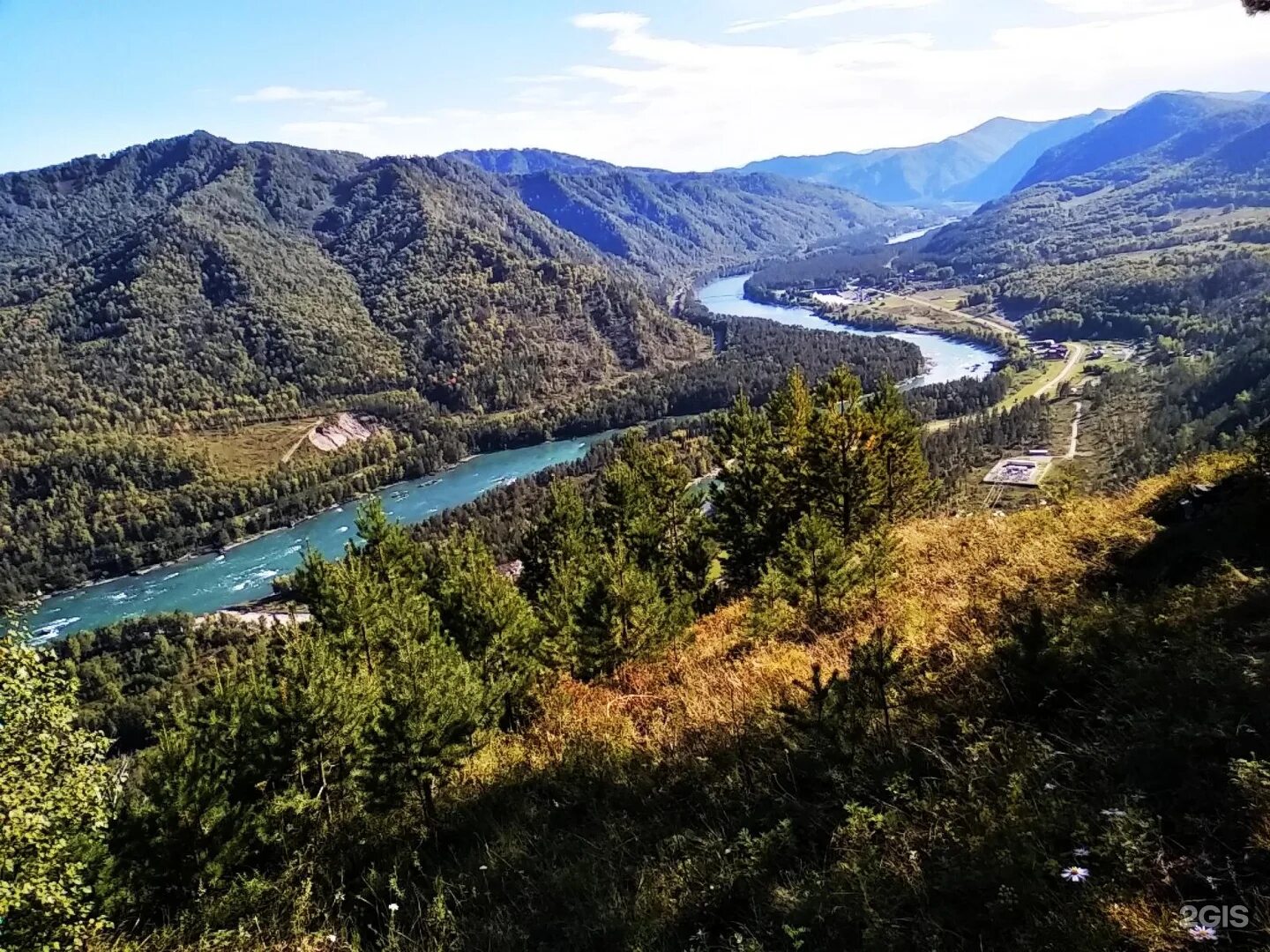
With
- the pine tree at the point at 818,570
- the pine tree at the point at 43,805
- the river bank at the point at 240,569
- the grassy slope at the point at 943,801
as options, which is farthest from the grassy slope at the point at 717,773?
the river bank at the point at 240,569

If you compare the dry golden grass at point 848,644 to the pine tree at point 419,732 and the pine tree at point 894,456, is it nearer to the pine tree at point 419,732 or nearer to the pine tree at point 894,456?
the pine tree at point 419,732

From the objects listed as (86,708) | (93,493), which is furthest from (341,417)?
(86,708)

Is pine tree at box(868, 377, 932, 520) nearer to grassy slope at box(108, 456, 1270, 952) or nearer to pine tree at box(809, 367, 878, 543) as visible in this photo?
pine tree at box(809, 367, 878, 543)

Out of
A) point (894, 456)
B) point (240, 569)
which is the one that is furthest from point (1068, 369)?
point (240, 569)

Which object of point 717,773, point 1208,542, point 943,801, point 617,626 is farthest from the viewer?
point 617,626

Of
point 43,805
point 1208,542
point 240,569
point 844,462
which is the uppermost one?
point 1208,542

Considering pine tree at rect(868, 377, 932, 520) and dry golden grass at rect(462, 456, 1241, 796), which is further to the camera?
pine tree at rect(868, 377, 932, 520)

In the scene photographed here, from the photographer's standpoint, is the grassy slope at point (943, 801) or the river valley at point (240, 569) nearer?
the grassy slope at point (943, 801)

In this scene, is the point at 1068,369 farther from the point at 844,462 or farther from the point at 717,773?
the point at 717,773

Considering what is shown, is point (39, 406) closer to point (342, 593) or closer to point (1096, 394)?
point (342, 593)

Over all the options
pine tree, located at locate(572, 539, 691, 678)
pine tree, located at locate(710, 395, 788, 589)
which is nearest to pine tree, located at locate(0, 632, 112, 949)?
pine tree, located at locate(572, 539, 691, 678)

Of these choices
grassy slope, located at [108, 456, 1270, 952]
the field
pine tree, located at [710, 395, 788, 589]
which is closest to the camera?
grassy slope, located at [108, 456, 1270, 952]
